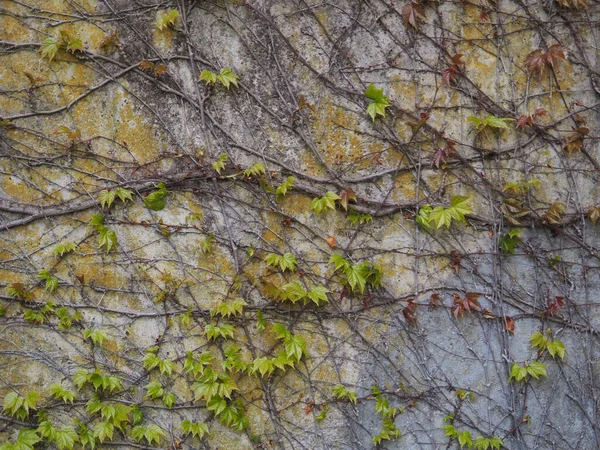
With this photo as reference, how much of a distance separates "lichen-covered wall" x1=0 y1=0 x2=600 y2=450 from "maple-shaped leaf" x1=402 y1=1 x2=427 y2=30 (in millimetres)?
12

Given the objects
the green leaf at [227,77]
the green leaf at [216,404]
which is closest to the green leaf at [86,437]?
the green leaf at [216,404]

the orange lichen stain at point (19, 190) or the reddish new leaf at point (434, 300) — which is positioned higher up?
the orange lichen stain at point (19, 190)

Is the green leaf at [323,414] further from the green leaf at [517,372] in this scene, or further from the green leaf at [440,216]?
the green leaf at [440,216]

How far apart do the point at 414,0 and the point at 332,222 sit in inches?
57.9

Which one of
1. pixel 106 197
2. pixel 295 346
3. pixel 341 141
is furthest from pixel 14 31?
pixel 295 346

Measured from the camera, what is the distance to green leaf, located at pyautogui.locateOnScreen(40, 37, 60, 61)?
3775 mm

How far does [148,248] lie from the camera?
12.5 ft

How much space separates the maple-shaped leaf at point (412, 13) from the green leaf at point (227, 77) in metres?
1.13

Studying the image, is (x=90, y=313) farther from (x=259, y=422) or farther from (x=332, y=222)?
(x=332, y=222)

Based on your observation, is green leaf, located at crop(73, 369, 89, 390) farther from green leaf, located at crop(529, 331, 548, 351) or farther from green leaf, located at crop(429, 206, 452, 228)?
green leaf, located at crop(529, 331, 548, 351)

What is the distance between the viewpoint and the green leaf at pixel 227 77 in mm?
3746

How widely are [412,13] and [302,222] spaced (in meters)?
1.47

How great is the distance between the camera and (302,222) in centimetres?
380

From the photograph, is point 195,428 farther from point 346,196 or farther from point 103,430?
point 346,196
